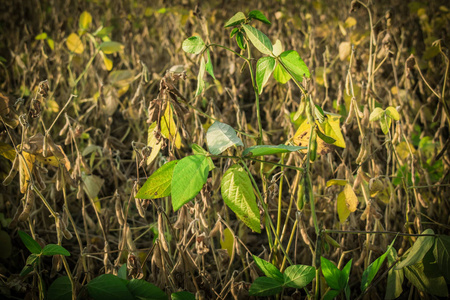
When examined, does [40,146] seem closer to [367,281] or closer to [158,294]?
[158,294]

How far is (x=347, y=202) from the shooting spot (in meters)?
0.97

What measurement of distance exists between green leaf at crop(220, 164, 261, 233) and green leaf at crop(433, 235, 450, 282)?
45 centimetres

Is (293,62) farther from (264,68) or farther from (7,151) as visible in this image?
(7,151)

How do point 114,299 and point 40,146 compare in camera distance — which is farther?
point 40,146

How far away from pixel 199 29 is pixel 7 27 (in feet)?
4.79

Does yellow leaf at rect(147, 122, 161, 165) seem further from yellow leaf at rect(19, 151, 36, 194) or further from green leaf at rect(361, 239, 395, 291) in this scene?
green leaf at rect(361, 239, 395, 291)

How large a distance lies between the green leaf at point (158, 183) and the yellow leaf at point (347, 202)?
0.55 metres

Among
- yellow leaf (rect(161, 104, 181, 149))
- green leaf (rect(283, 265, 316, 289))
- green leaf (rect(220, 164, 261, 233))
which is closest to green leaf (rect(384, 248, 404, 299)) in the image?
green leaf (rect(283, 265, 316, 289))

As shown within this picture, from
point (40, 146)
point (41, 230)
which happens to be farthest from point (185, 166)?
point (41, 230)

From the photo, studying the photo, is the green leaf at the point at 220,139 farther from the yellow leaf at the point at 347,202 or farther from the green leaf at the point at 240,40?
the yellow leaf at the point at 347,202

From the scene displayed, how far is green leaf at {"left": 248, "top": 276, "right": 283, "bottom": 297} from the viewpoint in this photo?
76cm

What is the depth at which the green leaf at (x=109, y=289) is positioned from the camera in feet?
2.51

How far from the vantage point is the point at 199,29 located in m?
2.20

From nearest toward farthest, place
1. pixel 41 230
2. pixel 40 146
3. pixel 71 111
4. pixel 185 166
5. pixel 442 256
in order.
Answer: pixel 185 166 → pixel 442 256 → pixel 40 146 → pixel 41 230 → pixel 71 111
